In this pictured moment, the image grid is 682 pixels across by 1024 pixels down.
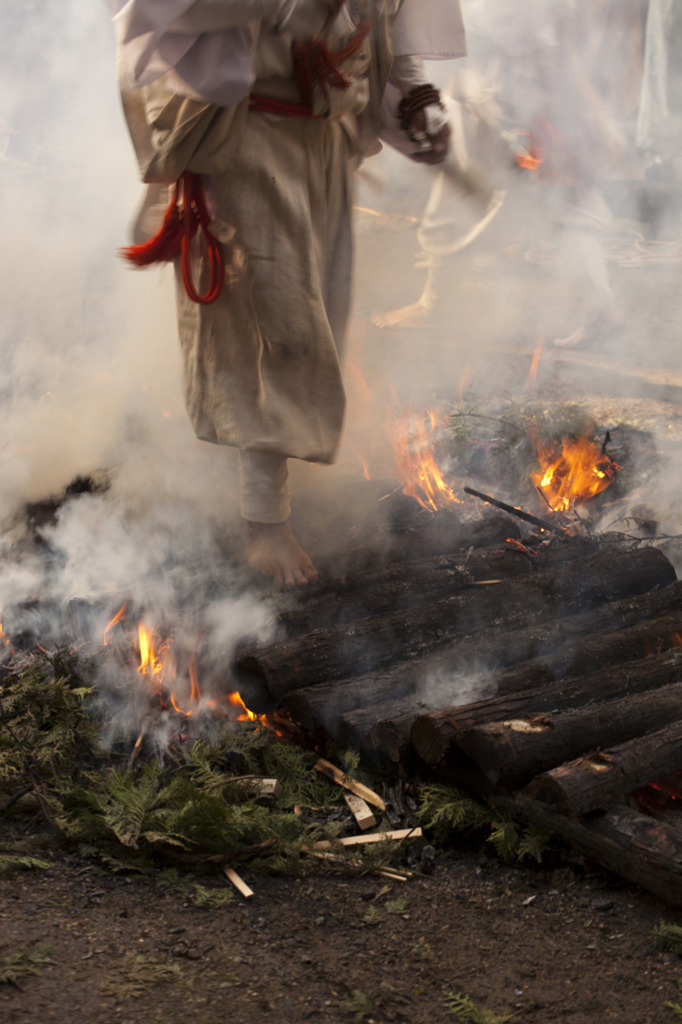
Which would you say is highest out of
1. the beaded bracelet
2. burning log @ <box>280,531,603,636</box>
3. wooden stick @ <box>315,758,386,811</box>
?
the beaded bracelet

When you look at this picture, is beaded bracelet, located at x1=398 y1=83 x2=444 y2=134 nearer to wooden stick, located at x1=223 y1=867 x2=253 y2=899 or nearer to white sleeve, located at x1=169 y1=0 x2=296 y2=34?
white sleeve, located at x1=169 y1=0 x2=296 y2=34

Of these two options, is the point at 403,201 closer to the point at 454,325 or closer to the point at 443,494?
the point at 454,325

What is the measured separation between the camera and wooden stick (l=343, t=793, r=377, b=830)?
2.65 metres

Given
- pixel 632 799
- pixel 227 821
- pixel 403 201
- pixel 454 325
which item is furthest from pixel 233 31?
pixel 403 201

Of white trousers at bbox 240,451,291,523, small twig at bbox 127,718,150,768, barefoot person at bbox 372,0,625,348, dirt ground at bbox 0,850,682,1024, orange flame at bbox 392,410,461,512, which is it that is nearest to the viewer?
dirt ground at bbox 0,850,682,1024

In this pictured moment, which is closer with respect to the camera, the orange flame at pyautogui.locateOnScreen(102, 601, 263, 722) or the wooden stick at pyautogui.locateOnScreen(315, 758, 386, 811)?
the wooden stick at pyautogui.locateOnScreen(315, 758, 386, 811)

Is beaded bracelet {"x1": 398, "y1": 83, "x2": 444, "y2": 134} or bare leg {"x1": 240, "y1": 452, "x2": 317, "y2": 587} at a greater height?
beaded bracelet {"x1": 398, "y1": 83, "x2": 444, "y2": 134}

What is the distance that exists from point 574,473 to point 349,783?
2494 millimetres

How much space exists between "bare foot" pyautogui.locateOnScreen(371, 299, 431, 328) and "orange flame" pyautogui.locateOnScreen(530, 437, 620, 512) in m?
2.29

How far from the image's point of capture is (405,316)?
22.5 ft

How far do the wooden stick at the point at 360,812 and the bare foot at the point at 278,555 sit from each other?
1028 millimetres

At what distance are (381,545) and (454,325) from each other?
11.8 ft

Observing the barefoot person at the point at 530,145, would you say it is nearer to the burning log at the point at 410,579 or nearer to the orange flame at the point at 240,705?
the burning log at the point at 410,579

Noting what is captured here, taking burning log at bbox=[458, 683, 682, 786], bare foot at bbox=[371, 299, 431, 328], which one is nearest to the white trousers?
burning log at bbox=[458, 683, 682, 786]
